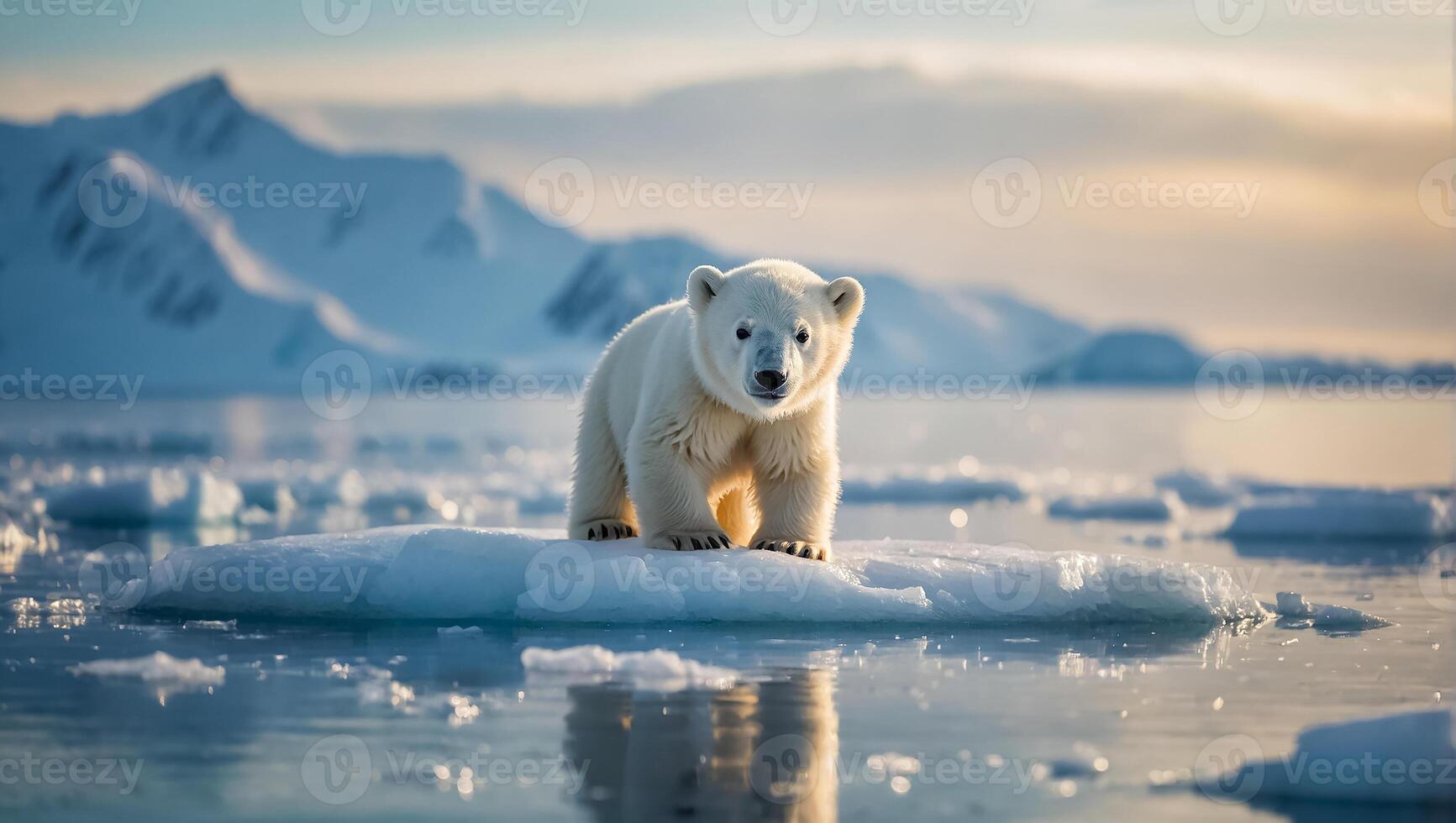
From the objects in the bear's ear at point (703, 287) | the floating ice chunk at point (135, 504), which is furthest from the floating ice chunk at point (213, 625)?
the floating ice chunk at point (135, 504)

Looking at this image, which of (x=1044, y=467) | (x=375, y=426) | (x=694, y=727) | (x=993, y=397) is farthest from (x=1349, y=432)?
(x=993, y=397)

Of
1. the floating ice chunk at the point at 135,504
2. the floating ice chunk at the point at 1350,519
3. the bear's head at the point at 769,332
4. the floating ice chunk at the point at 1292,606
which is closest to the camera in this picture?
the bear's head at the point at 769,332

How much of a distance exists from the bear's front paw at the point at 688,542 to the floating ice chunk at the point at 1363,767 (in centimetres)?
268

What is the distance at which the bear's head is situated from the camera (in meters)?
5.70

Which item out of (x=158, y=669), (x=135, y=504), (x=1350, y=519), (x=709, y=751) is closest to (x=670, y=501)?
(x=158, y=669)

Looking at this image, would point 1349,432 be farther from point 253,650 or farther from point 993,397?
point 993,397

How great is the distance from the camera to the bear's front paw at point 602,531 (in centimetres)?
693

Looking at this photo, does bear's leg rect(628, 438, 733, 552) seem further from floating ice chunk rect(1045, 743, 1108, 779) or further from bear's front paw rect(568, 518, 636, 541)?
floating ice chunk rect(1045, 743, 1108, 779)

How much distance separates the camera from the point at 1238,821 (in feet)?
11.0

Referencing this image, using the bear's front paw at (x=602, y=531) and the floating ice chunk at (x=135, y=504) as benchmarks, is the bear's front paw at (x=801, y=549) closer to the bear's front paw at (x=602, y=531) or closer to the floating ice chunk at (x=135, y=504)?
the bear's front paw at (x=602, y=531)

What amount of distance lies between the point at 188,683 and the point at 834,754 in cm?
219

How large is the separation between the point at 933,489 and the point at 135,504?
795cm

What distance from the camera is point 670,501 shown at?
6.13 m

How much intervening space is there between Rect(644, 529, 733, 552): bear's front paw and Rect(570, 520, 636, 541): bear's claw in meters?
0.75
